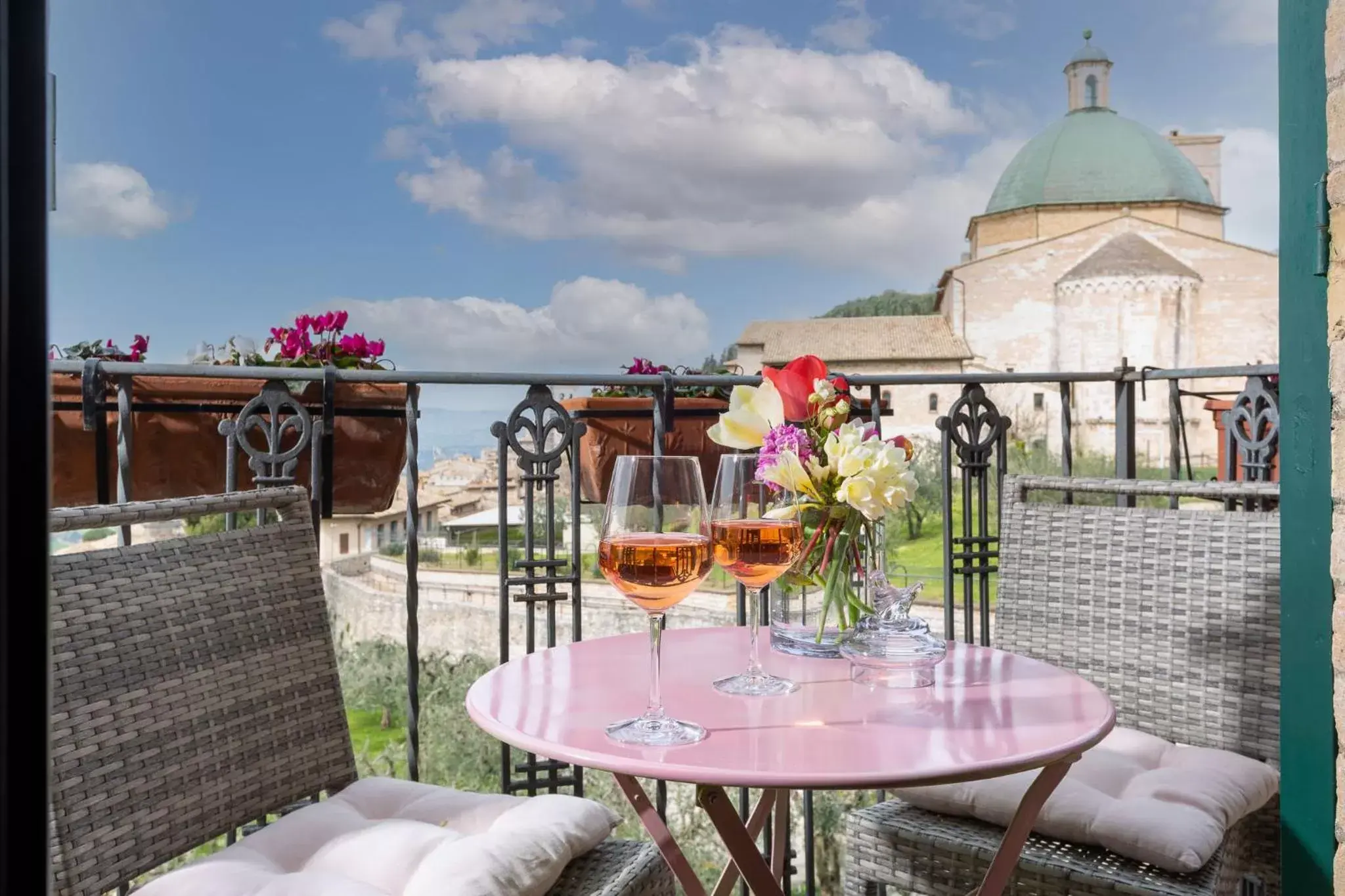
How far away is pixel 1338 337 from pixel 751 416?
576 millimetres

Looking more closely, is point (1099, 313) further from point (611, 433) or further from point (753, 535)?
point (753, 535)

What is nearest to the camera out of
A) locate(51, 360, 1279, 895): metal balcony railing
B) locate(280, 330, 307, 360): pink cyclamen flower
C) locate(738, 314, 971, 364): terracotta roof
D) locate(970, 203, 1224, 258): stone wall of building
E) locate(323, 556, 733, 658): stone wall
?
locate(51, 360, 1279, 895): metal balcony railing

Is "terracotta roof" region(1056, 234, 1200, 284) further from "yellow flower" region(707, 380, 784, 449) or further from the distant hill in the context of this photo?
"yellow flower" region(707, 380, 784, 449)

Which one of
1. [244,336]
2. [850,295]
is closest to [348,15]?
[850,295]

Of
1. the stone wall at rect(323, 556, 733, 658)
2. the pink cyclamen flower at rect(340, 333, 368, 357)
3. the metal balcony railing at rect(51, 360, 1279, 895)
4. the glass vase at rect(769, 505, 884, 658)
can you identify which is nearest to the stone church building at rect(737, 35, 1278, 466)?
the stone wall at rect(323, 556, 733, 658)

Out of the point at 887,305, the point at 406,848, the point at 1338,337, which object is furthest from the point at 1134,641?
the point at 887,305

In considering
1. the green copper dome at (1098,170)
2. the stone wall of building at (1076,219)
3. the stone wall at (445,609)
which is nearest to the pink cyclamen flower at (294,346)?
the stone wall at (445,609)

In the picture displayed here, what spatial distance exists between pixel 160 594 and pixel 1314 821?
1.33 meters

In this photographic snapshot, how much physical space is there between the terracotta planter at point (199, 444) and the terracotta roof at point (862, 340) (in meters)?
25.2

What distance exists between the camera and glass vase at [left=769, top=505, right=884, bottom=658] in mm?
996

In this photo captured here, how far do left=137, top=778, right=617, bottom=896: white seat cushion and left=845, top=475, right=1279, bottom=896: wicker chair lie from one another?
415 mm

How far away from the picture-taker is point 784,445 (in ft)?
3.25

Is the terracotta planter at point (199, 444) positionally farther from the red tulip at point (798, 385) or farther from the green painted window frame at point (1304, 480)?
the green painted window frame at point (1304, 480)

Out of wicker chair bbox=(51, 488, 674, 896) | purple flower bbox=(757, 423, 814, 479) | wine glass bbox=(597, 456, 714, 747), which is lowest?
wicker chair bbox=(51, 488, 674, 896)
